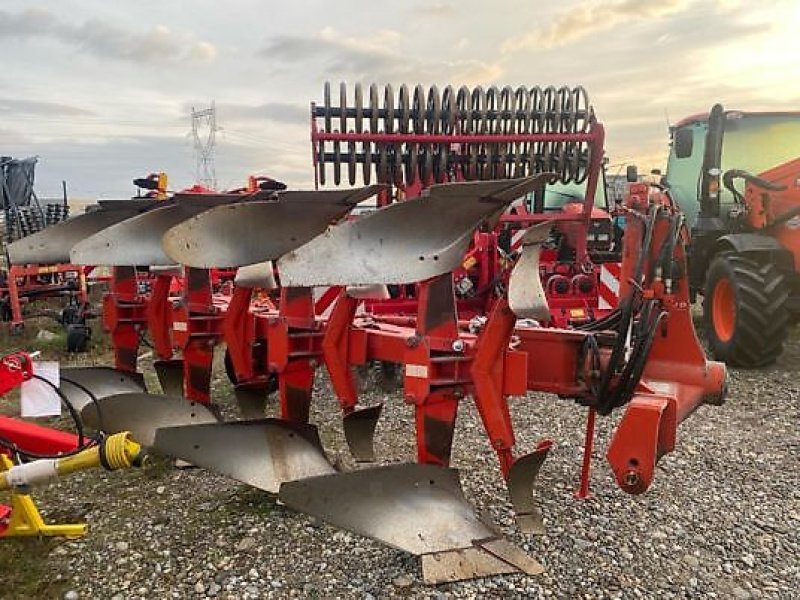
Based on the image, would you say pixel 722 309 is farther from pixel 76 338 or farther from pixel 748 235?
pixel 76 338

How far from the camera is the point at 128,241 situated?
3.43 metres

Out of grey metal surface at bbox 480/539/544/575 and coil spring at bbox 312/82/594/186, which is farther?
coil spring at bbox 312/82/594/186

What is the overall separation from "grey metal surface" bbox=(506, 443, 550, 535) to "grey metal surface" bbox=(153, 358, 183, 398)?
259cm

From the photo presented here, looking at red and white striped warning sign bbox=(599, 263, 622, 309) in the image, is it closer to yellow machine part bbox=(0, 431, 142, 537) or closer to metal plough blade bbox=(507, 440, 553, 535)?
metal plough blade bbox=(507, 440, 553, 535)

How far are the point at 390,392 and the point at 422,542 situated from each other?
2905mm

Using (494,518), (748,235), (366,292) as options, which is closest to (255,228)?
(366,292)

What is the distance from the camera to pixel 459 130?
16.8ft

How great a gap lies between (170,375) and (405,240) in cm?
270

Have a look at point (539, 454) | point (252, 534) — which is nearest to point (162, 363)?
point (252, 534)

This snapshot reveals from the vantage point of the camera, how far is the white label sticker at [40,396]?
2979mm

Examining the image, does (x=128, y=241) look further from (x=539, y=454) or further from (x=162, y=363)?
(x=539, y=454)

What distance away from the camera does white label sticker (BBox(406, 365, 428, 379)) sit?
9.06ft

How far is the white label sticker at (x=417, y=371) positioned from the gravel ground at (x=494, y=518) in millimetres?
834

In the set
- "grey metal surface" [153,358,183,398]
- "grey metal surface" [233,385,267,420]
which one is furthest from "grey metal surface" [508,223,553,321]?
"grey metal surface" [153,358,183,398]
